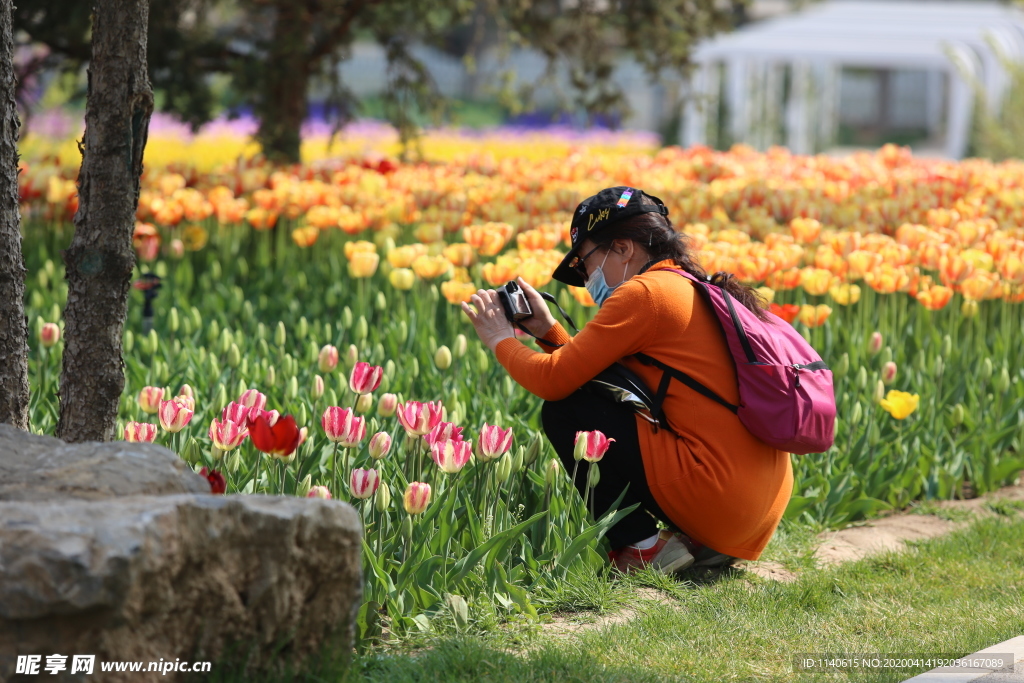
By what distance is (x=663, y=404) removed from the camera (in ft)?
9.85

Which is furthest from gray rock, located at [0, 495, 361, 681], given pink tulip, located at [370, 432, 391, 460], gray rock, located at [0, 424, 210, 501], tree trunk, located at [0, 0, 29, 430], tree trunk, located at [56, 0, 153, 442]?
tree trunk, located at [56, 0, 153, 442]

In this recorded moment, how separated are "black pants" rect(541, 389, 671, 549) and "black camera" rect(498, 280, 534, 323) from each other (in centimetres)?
26

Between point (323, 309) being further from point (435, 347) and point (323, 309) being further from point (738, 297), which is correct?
point (738, 297)

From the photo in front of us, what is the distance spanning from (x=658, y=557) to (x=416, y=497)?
32.3 inches

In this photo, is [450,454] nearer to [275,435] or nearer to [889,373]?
[275,435]

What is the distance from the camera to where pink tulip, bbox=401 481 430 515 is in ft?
8.64

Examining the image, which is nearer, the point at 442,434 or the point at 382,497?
the point at 382,497

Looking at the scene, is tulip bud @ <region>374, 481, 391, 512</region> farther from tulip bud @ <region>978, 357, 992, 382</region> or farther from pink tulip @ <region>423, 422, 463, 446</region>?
tulip bud @ <region>978, 357, 992, 382</region>

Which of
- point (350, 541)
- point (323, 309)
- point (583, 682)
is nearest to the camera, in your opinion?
point (350, 541)

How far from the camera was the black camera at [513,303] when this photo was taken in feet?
10.2

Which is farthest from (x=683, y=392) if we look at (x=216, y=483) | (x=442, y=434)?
(x=216, y=483)

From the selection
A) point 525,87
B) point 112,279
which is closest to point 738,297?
point 112,279

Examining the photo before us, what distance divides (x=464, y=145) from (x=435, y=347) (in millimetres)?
10242

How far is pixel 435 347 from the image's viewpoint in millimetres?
4328
